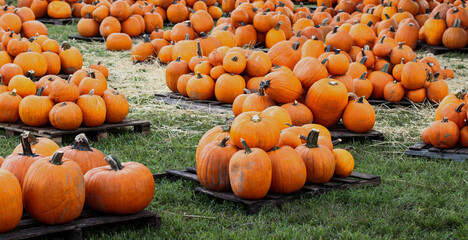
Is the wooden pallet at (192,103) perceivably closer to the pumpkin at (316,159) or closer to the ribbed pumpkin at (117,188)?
the pumpkin at (316,159)

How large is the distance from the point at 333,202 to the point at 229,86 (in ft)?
10.6

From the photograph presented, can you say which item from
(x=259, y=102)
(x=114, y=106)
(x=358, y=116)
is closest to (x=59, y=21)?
(x=114, y=106)

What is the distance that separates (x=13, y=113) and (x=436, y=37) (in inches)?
337

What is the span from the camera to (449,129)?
5.85 m

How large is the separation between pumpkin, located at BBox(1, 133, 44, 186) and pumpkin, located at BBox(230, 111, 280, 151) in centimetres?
140

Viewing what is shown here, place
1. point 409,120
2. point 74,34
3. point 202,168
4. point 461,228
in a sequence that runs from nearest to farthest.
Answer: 1. point 461,228
2. point 202,168
3. point 409,120
4. point 74,34

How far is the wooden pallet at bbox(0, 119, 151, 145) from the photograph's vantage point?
604cm

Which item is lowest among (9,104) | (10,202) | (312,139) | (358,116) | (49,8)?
(358,116)

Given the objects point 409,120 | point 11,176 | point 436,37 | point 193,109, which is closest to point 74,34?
point 193,109

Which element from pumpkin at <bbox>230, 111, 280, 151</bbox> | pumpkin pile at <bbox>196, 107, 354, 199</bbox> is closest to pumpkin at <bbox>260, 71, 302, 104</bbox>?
pumpkin pile at <bbox>196, 107, 354, 199</bbox>

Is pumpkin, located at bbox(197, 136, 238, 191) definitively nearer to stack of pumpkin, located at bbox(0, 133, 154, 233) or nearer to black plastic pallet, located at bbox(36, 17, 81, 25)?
stack of pumpkin, located at bbox(0, 133, 154, 233)

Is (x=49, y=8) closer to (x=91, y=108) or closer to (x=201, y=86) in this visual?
(x=201, y=86)

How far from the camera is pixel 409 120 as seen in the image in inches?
291

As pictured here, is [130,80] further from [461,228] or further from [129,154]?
[461,228]
